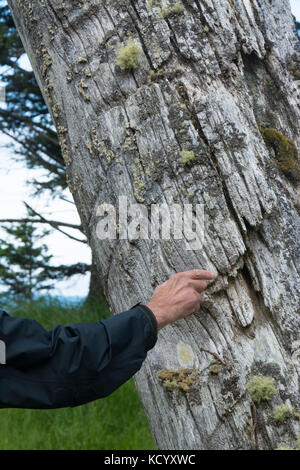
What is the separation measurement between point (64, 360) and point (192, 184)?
32.9 inches

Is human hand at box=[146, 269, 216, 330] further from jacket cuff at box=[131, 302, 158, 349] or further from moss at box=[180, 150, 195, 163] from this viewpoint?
moss at box=[180, 150, 195, 163]

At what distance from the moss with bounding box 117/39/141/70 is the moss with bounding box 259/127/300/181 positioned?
703 millimetres

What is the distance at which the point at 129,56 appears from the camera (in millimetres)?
1924

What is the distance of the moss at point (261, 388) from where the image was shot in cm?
173

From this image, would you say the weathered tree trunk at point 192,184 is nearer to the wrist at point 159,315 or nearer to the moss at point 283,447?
the moss at point 283,447

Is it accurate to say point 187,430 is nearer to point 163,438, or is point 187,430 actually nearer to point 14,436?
point 163,438

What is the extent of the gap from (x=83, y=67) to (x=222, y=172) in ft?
2.56

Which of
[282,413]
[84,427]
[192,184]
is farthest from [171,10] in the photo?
[84,427]

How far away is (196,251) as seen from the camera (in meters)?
1.85

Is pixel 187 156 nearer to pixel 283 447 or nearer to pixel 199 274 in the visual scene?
pixel 199 274

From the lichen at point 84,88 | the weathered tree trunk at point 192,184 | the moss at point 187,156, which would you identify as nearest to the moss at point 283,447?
the weathered tree trunk at point 192,184

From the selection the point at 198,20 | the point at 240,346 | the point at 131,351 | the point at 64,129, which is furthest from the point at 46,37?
the point at 240,346

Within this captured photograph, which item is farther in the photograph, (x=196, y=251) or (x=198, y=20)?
(x=198, y=20)

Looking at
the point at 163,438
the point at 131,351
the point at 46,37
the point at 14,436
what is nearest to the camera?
the point at 131,351
